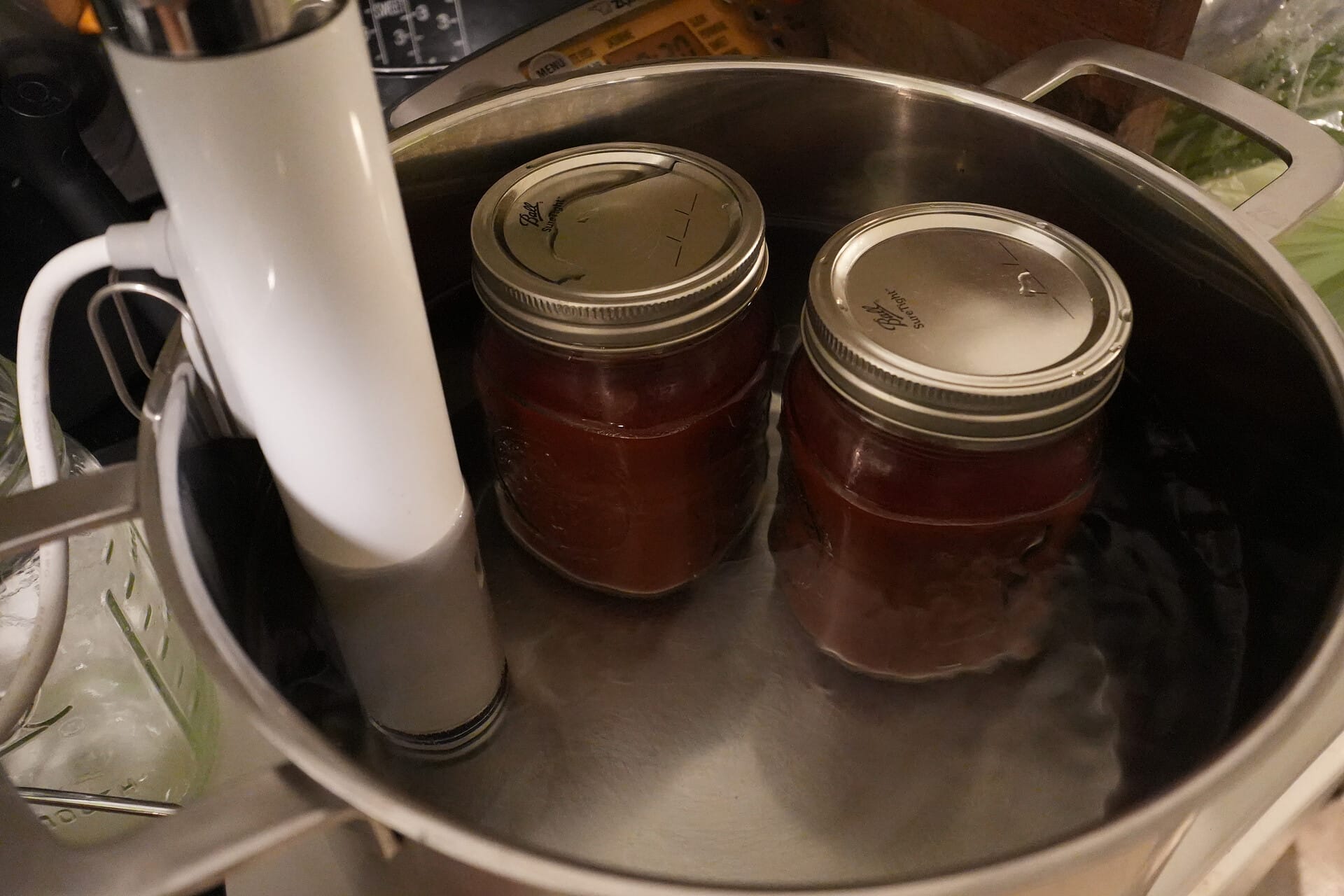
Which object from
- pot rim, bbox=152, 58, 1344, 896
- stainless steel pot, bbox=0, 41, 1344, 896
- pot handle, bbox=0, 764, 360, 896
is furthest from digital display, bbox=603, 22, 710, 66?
pot handle, bbox=0, 764, 360, 896

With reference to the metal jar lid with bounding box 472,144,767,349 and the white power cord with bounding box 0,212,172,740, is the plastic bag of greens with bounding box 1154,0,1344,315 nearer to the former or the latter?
the metal jar lid with bounding box 472,144,767,349

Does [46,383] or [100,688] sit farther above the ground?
[46,383]

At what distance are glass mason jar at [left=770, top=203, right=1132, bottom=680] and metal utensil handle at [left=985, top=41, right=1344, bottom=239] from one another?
0.08 meters

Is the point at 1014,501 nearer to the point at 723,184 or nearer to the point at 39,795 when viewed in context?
the point at 723,184

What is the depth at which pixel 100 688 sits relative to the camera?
0.44 meters

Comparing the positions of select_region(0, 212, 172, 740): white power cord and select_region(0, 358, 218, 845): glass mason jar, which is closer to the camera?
select_region(0, 212, 172, 740): white power cord

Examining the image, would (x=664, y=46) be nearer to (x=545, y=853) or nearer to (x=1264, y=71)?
(x=1264, y=71)

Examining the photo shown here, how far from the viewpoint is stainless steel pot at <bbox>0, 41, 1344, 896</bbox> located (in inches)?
8.8

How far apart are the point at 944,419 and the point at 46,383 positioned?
12.2 inches

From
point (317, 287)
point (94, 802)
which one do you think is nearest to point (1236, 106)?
point (317, 287)

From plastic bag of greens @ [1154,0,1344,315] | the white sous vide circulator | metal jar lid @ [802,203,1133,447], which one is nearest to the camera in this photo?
the white sous vide circulator

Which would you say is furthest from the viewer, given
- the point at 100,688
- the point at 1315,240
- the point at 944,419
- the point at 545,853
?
the point at 1315,240

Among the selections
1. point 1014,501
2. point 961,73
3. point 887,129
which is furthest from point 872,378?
point 961,73

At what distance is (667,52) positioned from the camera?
579mm
